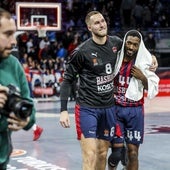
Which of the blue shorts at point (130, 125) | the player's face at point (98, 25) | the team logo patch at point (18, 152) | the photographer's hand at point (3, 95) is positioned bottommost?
the team logo patch at point (18, 152)

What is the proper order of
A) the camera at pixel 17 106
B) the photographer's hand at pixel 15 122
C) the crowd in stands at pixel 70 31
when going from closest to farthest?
the camera at pixel 17 106, the photographer's hand at pixel 15 122, the crowd in stands at pixel 70 31

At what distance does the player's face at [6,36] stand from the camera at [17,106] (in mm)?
254

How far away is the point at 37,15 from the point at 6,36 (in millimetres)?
18668

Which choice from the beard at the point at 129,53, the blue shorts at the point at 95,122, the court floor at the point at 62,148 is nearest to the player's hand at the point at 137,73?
the beard at the point at 129,53

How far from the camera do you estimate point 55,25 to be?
73.6 feet

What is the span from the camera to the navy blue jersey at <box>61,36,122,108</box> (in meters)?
6.32

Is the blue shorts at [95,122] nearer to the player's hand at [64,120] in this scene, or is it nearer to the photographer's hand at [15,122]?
the player's hand at [64,120]

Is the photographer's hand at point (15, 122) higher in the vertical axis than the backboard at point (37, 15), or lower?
lower

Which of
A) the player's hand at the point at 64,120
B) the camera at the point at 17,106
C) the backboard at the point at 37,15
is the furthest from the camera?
the backboard at the point at 37,15

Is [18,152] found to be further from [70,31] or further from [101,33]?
[70,31]

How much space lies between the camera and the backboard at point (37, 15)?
71.8 ft

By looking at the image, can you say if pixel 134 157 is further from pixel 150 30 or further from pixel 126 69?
pixel 150 30

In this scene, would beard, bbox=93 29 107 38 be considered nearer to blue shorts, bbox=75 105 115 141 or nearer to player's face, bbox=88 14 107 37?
player's face, bbox=88 14 107 37

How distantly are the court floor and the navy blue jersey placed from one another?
1883 mm
